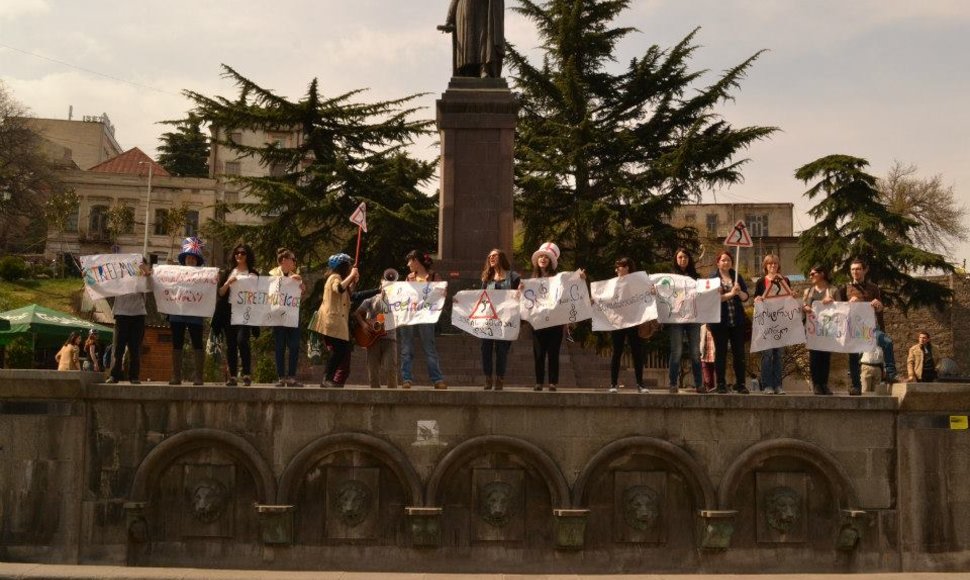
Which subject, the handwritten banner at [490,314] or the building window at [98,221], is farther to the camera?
the building window at [98,221]

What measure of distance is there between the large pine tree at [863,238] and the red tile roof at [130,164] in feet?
167

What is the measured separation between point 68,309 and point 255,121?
1091 inches

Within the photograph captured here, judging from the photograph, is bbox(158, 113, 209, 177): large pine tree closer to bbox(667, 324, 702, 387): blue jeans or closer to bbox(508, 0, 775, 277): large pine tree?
bbox(508, 0, 775, 277): large pine tree

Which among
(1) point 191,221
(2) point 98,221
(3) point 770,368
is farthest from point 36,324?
(2) point 98,221

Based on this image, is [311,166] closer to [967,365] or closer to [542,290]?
[542,290]

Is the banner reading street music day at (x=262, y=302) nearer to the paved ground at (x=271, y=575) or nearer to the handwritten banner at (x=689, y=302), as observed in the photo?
the paved ground at (x=271, y=575)

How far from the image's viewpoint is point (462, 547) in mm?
11359

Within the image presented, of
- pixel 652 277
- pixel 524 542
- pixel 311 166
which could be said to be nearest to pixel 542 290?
pixel 652 277

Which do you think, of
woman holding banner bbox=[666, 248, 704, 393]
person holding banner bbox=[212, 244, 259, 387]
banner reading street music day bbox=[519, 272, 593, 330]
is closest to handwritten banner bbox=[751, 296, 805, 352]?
woman holding banner bbox=[666, 248, 704, 393]

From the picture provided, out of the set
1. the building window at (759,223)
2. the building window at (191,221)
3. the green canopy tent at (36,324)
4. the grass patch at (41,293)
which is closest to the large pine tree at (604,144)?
the green canopy tent at (36,324)

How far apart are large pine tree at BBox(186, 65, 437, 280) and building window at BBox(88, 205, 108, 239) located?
44648 mm

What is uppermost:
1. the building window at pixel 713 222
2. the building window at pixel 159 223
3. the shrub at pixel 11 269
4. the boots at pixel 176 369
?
the building window at pixel 713 222

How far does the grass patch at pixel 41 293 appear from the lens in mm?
53219

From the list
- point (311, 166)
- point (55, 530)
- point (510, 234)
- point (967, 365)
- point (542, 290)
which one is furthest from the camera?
point (967, 365)
